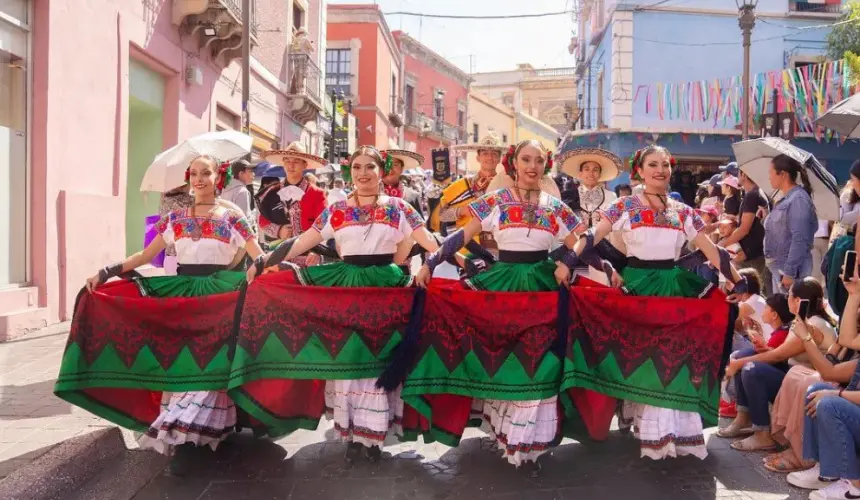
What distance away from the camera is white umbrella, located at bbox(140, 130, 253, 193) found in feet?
22.4

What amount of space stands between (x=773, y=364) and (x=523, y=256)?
5.74 feet

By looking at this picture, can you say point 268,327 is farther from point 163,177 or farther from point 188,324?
point 163,177

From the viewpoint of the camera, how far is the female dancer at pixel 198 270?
15.2 ft

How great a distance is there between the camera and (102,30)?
382 inches

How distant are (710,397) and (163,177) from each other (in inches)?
186

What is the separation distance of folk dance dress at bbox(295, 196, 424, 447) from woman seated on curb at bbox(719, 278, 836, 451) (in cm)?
222

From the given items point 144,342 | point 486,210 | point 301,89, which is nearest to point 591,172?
point 486,210

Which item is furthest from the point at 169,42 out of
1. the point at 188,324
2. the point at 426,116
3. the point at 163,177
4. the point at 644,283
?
the point at 426,116

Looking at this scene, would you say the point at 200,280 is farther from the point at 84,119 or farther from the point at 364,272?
the point at 84,119

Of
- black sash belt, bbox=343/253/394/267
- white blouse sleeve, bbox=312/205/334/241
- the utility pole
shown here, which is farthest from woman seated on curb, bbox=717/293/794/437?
the utility pole

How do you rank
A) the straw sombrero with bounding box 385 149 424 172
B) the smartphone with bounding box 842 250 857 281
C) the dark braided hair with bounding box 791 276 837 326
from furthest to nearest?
the straw sombrero with bounding box 385 149 424 172, the dark braided hair with bounding box 791 276 837 326, the smartphone with bounding box 842 250 857 281

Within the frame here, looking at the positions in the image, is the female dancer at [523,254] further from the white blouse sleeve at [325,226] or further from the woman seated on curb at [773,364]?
the woman seated on curb at [773,364]

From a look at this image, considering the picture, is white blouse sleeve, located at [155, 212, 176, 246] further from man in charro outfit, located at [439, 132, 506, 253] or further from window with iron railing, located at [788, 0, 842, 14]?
window with iron railing, located at [788, 0, 842, 14]

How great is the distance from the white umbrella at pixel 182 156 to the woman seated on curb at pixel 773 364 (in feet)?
14.0
